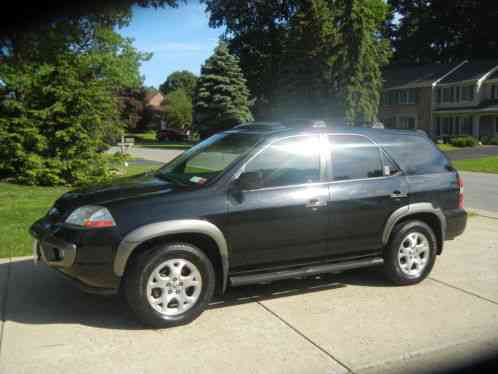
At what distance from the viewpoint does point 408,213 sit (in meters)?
5.89

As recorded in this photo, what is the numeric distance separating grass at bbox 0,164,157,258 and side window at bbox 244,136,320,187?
12.2 feet

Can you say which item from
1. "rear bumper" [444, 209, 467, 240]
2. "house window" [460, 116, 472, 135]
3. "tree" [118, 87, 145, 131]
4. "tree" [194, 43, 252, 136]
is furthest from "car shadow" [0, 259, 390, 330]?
"tree" [118, 87, 145, 131]

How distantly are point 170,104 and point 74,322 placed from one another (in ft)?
248

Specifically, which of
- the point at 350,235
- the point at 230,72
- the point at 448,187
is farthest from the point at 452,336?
the point at 230,72

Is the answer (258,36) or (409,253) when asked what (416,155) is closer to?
(409,253)

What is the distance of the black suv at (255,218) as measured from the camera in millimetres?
4645

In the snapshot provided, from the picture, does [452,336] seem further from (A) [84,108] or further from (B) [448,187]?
(A) [84,108]

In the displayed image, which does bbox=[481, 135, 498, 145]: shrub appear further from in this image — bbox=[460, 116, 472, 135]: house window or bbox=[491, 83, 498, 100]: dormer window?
bbox=[491, 83, 498, 100]: dormer window

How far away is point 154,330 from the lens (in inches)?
185

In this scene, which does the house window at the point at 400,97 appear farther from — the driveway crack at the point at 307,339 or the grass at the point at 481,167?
the driveway crack at the point at 307,339

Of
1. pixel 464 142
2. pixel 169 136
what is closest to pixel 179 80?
pixel 169 136

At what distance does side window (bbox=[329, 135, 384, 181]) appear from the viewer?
18.7 feet

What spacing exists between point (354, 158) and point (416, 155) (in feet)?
2.90

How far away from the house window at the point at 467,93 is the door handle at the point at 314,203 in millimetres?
50207
